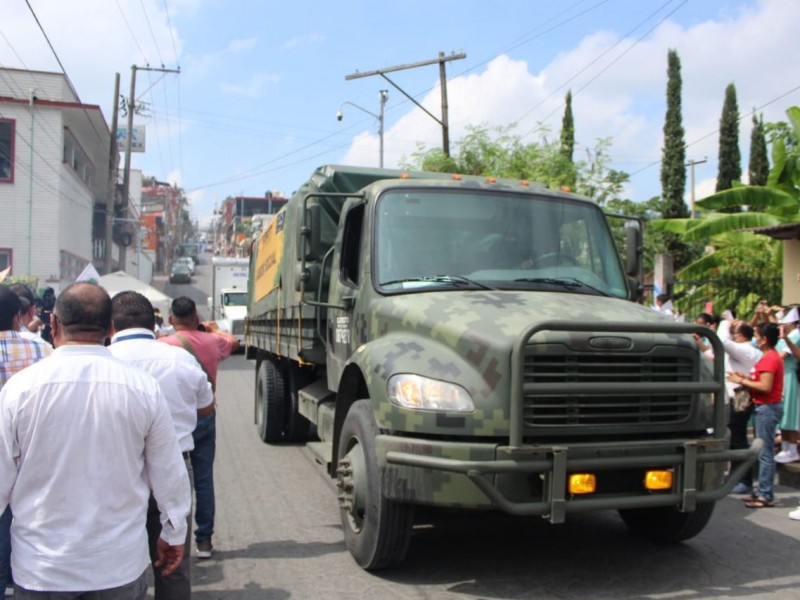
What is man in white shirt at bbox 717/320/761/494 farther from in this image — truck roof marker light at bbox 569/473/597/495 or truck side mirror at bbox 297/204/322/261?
truck side mirror at bbox 297/204/322/261

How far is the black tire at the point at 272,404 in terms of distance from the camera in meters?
10.1

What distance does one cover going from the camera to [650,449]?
4816 mm

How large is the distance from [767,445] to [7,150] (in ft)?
82.0

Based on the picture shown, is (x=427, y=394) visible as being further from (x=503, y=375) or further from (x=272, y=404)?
(x=272, y=404)

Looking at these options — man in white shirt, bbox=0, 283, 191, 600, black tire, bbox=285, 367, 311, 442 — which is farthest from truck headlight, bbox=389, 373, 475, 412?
black tire, bbox=285, 367, 311, 442

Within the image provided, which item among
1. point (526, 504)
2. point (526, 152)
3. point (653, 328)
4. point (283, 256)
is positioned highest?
point (526, 152)

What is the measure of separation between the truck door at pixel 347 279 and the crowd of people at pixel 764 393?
2.63 meters

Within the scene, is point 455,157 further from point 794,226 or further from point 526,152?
point 794,226

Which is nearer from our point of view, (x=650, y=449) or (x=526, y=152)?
(x=650, y=449)

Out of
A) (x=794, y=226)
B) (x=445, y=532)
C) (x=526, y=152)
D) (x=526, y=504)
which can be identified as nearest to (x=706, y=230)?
(x=794, y=226)

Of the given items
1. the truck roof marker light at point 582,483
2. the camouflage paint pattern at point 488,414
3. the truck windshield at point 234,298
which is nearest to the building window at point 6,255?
the truck windshield at point 234,298

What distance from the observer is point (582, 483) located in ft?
15.4

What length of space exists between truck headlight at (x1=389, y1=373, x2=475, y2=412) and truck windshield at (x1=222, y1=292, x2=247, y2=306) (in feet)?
77.8

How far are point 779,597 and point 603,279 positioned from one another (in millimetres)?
2510
